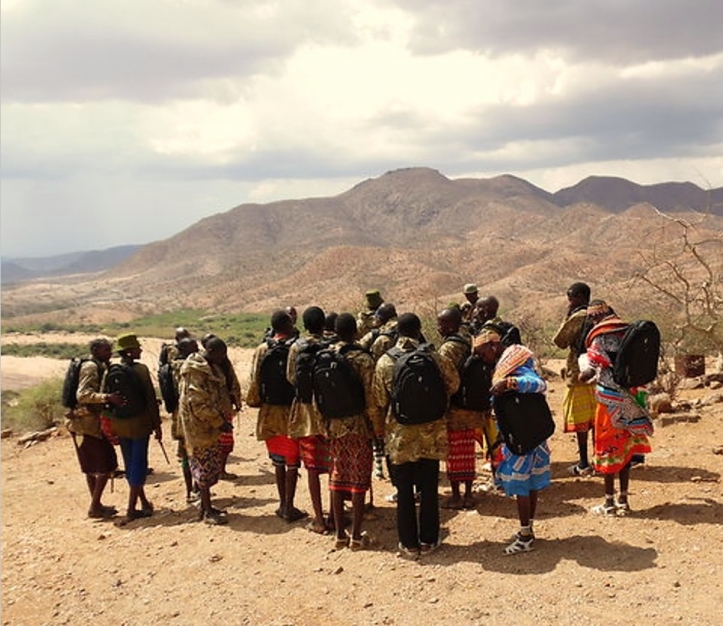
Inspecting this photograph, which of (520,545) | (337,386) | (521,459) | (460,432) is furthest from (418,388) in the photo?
(520,545)

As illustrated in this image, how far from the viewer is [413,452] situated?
5.37 m

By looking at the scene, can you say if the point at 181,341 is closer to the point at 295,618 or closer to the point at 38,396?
the point at 295,618

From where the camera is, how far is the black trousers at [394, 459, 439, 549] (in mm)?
5445

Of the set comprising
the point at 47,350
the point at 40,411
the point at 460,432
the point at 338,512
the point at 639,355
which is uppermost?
the point at 639,355

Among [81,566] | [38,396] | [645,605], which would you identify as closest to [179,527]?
[81,566]

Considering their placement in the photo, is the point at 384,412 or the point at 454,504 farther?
the point at 454,504

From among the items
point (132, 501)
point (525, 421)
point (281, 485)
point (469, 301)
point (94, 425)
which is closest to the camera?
point (525, 421)

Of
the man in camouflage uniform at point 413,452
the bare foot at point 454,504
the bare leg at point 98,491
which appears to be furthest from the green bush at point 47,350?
the man in camouflage uniform at point 413,452

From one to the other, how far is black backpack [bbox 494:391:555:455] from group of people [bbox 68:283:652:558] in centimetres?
5

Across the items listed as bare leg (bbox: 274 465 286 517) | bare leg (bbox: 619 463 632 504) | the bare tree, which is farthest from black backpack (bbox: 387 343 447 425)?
the bare tree

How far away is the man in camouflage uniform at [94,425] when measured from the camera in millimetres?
7031

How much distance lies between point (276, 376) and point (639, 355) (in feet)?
10.9

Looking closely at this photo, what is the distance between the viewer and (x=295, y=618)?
4.84m

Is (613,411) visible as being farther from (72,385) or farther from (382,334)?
(72,385)
